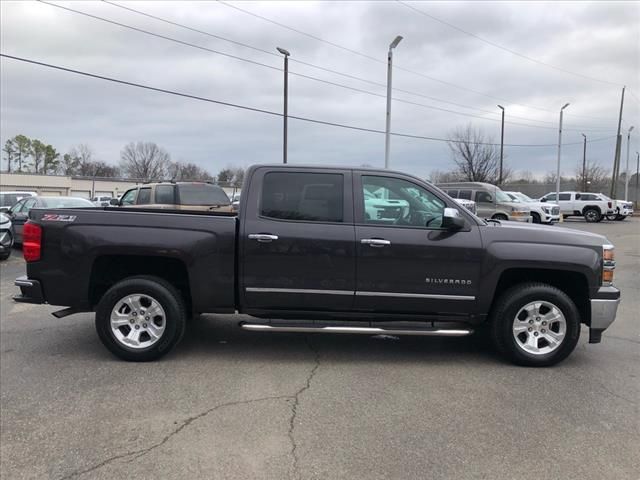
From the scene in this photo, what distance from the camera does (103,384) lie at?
4.43 m

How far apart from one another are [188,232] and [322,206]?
4.32 feet

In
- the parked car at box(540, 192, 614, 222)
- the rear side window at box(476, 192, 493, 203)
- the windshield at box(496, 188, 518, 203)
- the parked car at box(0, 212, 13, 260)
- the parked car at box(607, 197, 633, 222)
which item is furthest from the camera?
the parked car at box(607, 197, 633, 222)

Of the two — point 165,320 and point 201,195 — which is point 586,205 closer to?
point 201,195

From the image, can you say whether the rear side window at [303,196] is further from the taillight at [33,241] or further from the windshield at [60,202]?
the windshield at [60,202]

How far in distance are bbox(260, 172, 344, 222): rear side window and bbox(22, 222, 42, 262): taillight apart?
216 cm

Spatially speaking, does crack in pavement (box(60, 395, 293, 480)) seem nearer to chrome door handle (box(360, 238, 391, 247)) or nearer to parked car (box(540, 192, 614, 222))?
chrome door handle (box(360, 238, 391, 247))

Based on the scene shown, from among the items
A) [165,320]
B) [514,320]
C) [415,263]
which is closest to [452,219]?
[415,263]

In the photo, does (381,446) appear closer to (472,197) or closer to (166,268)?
(166,268)

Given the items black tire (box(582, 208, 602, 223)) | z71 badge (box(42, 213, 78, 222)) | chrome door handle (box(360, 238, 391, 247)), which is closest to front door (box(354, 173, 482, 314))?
chrome door handle (box(360, 238, 391, 247))

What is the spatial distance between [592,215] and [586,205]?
69 cm

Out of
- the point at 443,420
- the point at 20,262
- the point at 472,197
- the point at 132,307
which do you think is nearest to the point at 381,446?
the point at 443,420

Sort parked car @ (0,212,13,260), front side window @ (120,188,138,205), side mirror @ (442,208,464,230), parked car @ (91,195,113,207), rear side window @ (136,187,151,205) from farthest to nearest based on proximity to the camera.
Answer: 1. parked car @ (91,195,113,207)
2. front side window @ (120,188,138,205)
3. rear side window @ (136,187,151,205)
4. parked car @ (0,212,13,260)
5. side mirror @ (442,208,464,230)

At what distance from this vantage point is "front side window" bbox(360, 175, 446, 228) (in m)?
4.95

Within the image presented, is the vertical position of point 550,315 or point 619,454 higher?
point 550,315
